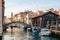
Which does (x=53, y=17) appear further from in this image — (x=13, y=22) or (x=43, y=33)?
(x=13, y=22)

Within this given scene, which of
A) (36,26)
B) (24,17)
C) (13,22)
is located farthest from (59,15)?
(24,17)

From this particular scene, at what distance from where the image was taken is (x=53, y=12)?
42.3 ft

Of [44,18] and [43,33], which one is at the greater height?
[44,18]

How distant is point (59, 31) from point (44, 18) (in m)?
2.25

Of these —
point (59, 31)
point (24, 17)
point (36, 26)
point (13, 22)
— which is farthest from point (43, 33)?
point (24, 17)

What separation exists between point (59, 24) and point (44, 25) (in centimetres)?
97

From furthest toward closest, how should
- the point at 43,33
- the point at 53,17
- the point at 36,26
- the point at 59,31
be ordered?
the point at 36,26 < the point at 53,17 < the point at 43,33 < the point at 59,31

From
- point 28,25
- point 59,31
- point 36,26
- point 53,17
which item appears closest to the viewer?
point 59,31

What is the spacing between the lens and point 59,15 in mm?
12992

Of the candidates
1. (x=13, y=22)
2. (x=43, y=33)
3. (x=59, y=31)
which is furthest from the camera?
(x=13, y=22)

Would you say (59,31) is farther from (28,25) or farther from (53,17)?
(28,25)

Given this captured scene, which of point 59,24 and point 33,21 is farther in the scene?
point 33,21

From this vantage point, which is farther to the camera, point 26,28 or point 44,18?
point 26,28

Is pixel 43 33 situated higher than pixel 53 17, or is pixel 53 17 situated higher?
pixel 53 17
